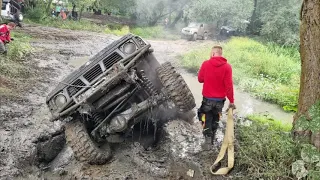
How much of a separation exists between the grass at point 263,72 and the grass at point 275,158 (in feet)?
16.7

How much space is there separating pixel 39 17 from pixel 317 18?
25.6m

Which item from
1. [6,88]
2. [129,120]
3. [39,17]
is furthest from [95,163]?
[39,17]

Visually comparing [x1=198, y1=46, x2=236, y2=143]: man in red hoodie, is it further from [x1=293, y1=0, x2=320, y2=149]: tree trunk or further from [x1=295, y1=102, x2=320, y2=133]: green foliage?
[x1=295, y1=102, x2=320, y2=133]: green foliage

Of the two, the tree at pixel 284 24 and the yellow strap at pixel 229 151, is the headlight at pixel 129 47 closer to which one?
the yellow strap at pixel 229 151

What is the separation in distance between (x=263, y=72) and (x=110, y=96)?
10.4 metres

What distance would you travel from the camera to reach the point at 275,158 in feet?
15.6

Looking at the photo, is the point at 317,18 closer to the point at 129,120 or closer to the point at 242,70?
the point at 129,120

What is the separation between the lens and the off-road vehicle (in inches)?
1056

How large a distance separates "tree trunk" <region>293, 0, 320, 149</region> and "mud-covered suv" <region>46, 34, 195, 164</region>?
1.59m

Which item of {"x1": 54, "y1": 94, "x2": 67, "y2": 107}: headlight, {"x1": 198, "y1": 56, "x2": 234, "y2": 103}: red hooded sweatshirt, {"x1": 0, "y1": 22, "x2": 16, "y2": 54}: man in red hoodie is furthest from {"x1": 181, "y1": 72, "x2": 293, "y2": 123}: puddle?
{"x1": 0, "y1": 22, "x2": 16, "y2": 54}: man in red hoodie

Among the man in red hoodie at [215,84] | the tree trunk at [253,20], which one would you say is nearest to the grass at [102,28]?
the tree trunk at [253,20]

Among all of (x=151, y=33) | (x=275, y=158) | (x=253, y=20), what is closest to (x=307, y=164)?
(x=275, y=158)

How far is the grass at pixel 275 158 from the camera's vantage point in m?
4.19

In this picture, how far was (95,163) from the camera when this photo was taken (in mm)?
5527
